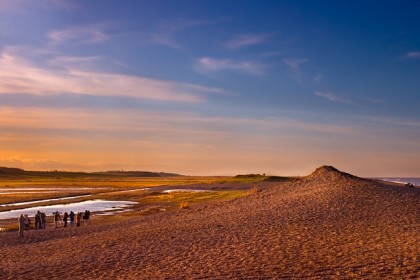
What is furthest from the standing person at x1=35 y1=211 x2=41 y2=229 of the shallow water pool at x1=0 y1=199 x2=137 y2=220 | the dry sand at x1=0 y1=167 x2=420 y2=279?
the shallow water pool at x1=0 y1=199 x2=137 y2=220

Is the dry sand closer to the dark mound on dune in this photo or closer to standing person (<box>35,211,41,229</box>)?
the dark mound on dune

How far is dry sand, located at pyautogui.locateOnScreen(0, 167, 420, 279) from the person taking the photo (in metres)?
18.1

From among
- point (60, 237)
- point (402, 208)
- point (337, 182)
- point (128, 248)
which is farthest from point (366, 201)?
point (60, 237)

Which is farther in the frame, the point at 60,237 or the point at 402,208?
the point at 60,237

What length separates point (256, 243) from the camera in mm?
22578

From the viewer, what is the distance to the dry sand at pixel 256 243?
18.1 meters

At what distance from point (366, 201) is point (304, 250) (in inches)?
480

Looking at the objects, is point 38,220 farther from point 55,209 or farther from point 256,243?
point 256,243

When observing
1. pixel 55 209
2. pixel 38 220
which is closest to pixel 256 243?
pixel 38 220

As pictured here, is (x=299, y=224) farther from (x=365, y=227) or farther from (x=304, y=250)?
(x=304, y=250)

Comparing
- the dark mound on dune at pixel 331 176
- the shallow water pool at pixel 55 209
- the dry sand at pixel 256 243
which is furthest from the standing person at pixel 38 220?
the dark mound on dune at pixel 331 176

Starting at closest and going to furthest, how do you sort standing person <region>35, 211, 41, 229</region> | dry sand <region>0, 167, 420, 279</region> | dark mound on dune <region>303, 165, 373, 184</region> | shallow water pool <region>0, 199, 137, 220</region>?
1. dry sand <region>0, 167, 420, 279</region>
2. dark mound on dune <region>303, 165, 373, 184</region>
3. standing person <region>35, 211, 41, 229</region>
4. shallow water pool <region>0, 199, 137, 220</region>

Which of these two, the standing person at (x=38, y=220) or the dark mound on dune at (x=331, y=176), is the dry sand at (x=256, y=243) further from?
the standing person at (x=38, y=220)

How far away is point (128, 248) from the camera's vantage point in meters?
24.6
